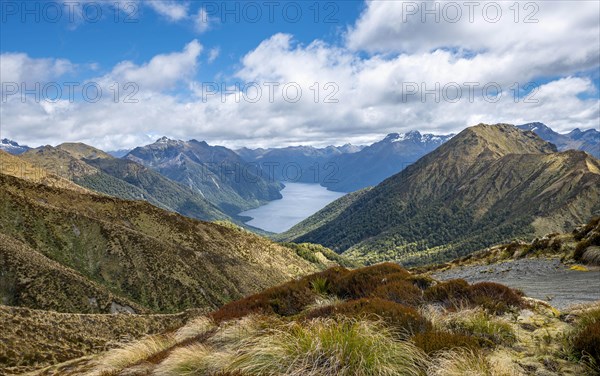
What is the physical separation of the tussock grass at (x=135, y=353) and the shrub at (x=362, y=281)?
6.18 meters

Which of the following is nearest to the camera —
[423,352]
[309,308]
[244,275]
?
[423,352]

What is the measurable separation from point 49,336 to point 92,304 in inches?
1463

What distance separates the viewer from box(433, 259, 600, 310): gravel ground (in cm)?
1354

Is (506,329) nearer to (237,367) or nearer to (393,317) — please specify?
(393,317)

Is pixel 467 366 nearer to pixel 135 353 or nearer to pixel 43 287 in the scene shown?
pixel 135 353

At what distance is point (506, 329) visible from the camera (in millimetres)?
7891

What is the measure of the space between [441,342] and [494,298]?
4.36 meters

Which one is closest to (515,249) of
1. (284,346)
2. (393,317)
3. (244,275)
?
(393,317)

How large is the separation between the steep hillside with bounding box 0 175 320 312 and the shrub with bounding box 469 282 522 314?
197ft

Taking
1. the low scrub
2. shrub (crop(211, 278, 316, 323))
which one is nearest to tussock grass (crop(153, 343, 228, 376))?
shrub (crop(211, 278, 316, 323))

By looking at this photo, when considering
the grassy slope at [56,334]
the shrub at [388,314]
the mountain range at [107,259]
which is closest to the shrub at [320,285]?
the shrub at [388,314]

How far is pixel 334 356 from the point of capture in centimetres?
636

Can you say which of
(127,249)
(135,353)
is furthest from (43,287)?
(135,353)

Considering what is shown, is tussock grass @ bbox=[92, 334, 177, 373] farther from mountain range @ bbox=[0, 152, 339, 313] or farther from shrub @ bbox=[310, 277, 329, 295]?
mountain range @ bbox=[0, 152, 339, 313]
